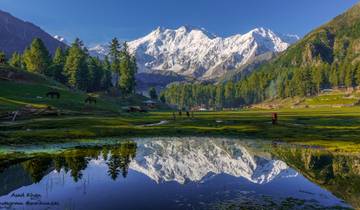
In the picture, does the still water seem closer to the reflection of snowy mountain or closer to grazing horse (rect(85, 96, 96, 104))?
the reflection of snowy mountain

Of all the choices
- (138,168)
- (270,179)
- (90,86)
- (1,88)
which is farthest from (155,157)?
(90,86)

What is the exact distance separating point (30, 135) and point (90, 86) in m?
135

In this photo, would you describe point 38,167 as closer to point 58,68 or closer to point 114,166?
point 114,166

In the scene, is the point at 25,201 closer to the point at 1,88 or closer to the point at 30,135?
the point at 30,135

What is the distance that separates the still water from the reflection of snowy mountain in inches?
3.5

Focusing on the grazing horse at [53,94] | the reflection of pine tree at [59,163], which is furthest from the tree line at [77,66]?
the reflection of pine tree at [59,163]

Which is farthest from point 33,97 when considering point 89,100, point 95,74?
point 95,74

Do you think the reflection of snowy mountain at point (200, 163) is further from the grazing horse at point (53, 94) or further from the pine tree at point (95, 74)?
the pine tree at point (95, 74)

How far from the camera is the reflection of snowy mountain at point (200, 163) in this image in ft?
96.3

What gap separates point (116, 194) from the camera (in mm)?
23047

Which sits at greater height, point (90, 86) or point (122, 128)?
point (90, 86)

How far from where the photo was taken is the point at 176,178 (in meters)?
28.3

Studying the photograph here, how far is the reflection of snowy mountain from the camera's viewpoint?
29.3 meters

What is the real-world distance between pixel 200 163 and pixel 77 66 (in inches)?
5208
